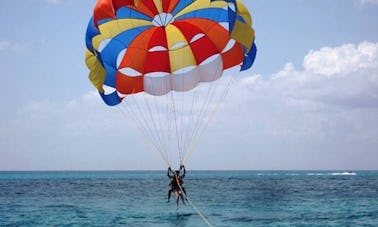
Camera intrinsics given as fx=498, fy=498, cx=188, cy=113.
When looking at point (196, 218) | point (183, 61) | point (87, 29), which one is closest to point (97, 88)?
point (87, 29)

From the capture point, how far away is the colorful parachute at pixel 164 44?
14789mm

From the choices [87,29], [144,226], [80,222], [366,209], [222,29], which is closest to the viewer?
[87,29]

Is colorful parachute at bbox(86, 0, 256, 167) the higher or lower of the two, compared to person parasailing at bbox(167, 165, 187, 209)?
higher

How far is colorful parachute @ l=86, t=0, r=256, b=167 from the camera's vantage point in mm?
14789

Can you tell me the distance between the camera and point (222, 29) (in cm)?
1577

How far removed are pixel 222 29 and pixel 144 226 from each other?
29.3 ft

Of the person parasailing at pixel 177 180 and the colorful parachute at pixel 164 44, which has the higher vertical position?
the colorful parachute at pixel 164 44

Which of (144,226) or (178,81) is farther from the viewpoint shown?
(144,226)

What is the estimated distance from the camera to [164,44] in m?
15.8

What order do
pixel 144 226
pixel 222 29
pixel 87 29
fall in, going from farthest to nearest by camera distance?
pixel 144 226 → pixel 222 29 → pixel 87 29

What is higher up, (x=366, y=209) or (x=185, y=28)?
(x=185, y=28)

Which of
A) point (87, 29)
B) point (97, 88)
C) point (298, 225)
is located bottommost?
point (298, 225)

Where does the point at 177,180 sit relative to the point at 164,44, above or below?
below

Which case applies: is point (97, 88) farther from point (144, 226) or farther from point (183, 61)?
point (144, 226)
